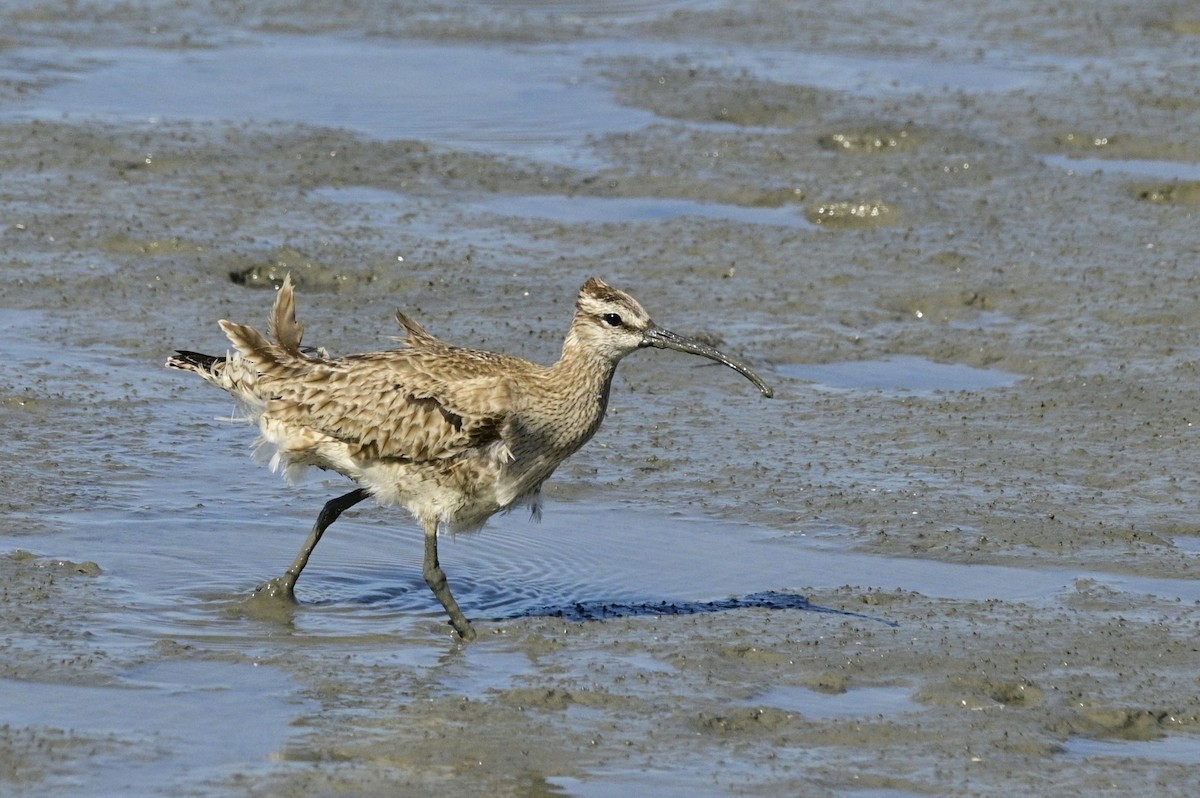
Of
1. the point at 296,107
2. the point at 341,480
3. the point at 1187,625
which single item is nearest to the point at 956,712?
the point at 1187,625

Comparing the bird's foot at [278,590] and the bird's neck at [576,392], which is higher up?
the bird's neck at [576,392]

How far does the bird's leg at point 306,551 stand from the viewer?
7848 mm

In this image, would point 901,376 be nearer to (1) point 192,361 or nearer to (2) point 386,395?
(2) point 386,395

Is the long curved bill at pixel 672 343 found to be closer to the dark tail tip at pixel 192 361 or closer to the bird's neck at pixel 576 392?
the bird's neck at pixel 576 392

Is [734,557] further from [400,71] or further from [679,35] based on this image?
[679,35]

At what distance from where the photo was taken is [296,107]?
15.1 meters

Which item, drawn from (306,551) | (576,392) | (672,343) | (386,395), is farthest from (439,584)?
(672,343)

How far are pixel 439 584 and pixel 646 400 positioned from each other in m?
2.99

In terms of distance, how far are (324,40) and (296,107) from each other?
233 cm

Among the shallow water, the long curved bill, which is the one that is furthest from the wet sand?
the long curved bill

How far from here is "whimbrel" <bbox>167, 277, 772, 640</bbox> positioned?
773 cm

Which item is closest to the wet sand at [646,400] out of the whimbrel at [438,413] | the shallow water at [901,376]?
the shallow water at [901,376]

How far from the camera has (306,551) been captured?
794 centimetres

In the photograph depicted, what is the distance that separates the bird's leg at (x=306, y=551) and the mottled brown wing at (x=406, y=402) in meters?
0.36
